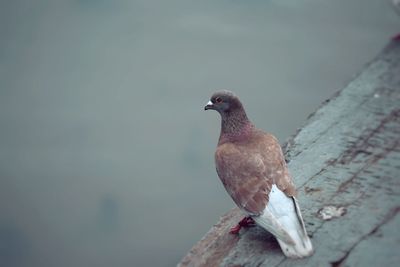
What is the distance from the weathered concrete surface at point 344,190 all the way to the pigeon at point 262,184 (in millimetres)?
65

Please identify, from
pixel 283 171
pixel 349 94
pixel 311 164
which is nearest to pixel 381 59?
pixel 349 94

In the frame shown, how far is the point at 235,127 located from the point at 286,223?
803mm

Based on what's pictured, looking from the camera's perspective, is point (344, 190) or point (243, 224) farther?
point (243, 224)

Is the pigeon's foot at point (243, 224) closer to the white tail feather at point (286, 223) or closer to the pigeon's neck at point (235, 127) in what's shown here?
the white tail feather at point (286, 223)

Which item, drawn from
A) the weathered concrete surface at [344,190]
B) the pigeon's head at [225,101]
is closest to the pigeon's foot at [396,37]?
the weathered concrete surface at [344,190]

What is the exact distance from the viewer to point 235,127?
253 centimetres

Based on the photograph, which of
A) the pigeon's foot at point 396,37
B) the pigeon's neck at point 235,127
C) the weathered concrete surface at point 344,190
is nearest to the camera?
the weathered concrete surface at point 344,190

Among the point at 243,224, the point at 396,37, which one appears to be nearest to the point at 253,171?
the point at 243,224

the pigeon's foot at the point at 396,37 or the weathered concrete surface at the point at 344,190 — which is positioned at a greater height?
the pigeon's foot at the point at 396,37

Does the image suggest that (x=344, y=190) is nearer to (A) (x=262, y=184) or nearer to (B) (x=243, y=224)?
(A) (x=262, y=184)

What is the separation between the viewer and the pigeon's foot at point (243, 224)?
204 cm

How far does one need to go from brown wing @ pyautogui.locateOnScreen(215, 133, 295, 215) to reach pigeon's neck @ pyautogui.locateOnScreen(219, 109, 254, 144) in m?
0.12

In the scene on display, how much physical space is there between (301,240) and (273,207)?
26 cm

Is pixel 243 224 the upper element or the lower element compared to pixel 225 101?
lower
